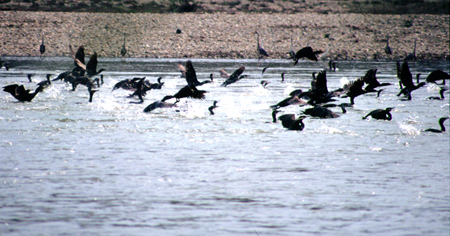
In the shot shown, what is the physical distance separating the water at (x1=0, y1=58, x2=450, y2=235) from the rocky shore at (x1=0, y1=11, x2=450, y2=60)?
3675 cm

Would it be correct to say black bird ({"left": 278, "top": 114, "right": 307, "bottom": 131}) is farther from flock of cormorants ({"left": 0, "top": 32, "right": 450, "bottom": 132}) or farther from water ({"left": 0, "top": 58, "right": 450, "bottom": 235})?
water ({"left": 0, "top": 58, "right": 450, "bottom": 235})

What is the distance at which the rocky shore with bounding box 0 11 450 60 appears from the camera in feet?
173

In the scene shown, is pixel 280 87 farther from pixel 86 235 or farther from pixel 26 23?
pixel 26 23

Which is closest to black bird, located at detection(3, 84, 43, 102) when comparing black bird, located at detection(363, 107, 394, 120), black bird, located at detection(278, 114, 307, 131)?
black bird, located at detection(278, 114, 307, 131)

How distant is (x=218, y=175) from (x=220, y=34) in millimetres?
49671

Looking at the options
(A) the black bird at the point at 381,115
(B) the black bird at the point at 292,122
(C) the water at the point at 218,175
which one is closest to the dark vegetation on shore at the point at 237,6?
(A) the black bird at the point at 381,115

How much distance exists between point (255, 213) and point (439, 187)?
2.84 meters

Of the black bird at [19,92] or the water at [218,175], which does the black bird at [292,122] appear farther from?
the black bird at [19,92]

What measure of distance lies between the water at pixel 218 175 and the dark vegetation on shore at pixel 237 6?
62440mm

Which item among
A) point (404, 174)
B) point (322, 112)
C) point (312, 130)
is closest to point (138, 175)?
point (404, 174)

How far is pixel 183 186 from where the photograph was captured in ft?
26.4

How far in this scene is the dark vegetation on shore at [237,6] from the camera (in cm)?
7738

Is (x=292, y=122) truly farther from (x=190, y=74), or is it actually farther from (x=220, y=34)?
(x=220, y=34)

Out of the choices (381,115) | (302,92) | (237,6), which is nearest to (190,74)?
(302,92)
